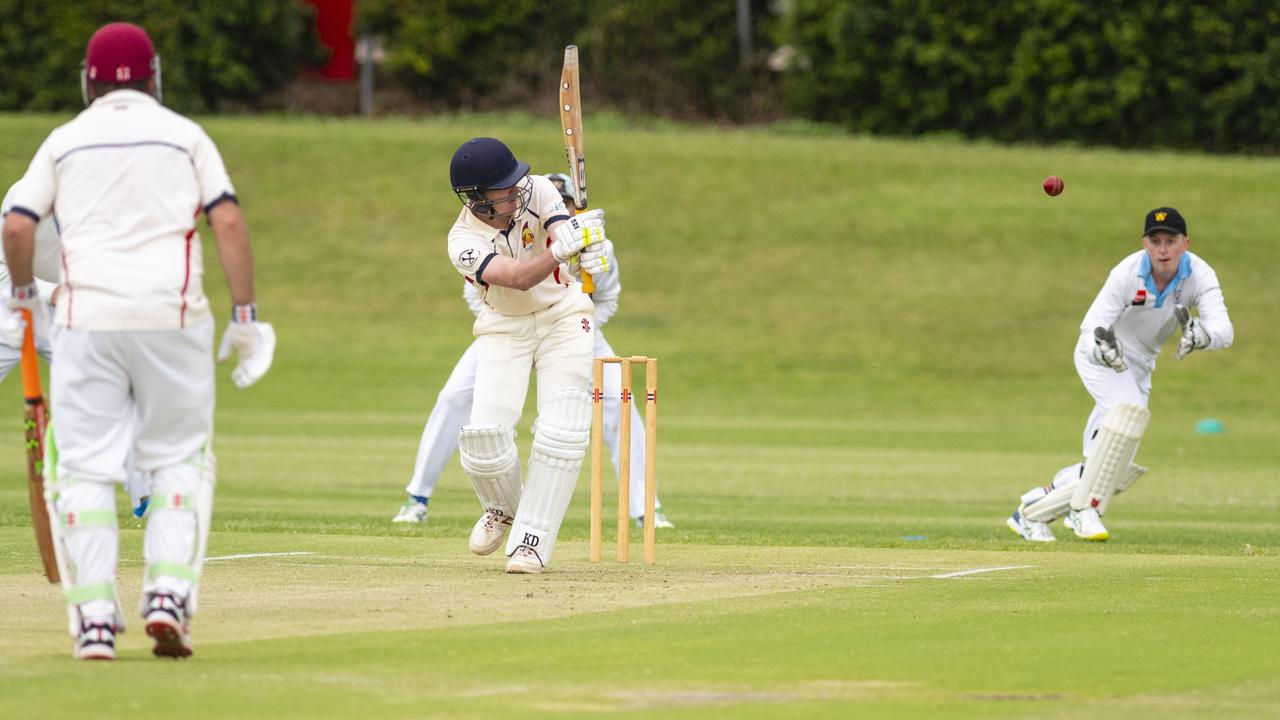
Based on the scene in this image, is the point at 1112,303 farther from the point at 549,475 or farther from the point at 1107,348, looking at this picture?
the point at 549,475

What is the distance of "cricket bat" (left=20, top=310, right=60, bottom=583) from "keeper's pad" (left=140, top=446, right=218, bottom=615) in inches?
15.6

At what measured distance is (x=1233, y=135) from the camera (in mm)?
41406

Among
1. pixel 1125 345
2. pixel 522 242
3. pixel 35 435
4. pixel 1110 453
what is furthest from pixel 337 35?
pixel 35 435

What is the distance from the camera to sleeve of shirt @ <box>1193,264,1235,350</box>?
10141mm

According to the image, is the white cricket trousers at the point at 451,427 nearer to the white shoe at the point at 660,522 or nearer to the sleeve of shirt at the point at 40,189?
the white shoe at the point at 660,522

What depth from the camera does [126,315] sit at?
228 inches

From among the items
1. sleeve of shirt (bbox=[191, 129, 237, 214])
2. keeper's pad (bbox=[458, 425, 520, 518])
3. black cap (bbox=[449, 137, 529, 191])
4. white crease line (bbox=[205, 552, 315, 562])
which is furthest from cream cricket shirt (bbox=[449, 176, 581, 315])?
sleeve of shirt (bbox=[191, 129, 237, 214])

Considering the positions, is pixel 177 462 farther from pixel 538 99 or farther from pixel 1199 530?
pixel 538 99

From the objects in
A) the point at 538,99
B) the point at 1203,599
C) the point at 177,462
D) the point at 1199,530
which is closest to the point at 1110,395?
the point at 1199,530

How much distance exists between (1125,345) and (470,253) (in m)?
4.22

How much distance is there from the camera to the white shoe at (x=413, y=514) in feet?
36.6

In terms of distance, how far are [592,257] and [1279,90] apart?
34.7 m

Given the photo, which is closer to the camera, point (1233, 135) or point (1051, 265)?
point (1051, 265)

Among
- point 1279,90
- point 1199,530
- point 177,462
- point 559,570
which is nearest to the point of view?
point 177,462
